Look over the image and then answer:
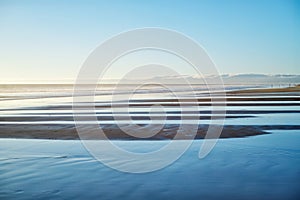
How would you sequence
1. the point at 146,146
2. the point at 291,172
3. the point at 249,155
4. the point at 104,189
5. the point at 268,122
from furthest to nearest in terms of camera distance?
the point at 268,122 → the point at 146,146 → the point at 249,155 → the point at 291,172 → the point at 104,189

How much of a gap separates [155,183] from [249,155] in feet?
11.5

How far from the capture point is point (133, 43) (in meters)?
13.1

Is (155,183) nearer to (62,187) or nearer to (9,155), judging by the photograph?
(62,187)

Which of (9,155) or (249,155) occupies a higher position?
(9,155)

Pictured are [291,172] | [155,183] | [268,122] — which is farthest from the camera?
[268,122]

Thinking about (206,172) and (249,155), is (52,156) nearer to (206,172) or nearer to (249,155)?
(206,172)

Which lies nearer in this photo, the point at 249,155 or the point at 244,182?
the point at 244,182

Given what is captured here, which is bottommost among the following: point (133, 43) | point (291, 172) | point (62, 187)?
point (291, 172)

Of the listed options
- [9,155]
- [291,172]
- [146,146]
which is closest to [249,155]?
[291,172]

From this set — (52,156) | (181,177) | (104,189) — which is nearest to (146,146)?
(52,156)

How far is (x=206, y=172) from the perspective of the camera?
271 inches

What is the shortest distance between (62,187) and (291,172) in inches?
193

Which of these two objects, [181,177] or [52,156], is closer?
[181,177]

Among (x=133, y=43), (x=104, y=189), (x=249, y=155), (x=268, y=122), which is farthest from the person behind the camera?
(x=268, y=122)
